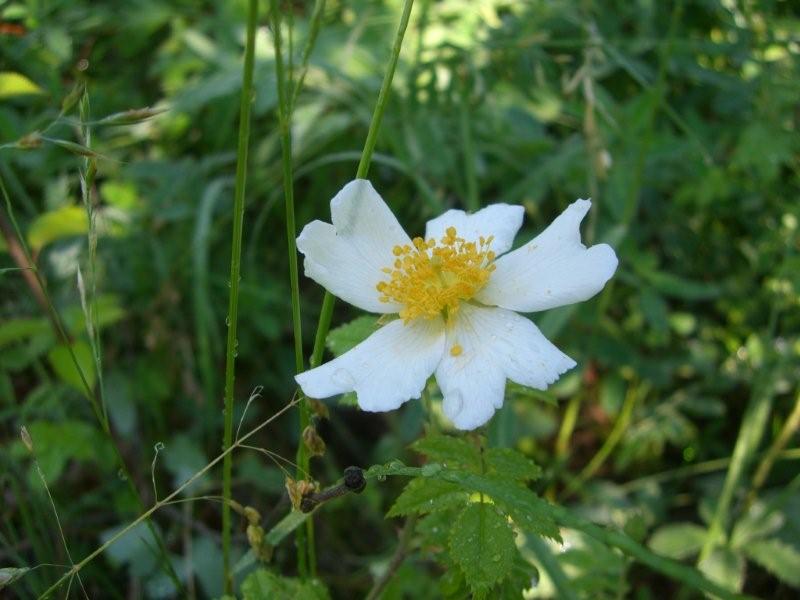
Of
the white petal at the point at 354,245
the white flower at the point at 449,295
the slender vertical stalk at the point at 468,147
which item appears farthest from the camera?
the slender vertical stalk at the point at 468,147

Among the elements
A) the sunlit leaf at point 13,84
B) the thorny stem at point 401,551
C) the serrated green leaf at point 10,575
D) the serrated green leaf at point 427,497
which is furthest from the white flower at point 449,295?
the sunlit leaf at point 13,84

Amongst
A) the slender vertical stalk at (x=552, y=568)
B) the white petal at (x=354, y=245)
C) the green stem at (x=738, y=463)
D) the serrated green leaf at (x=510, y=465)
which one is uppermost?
the white petal at (x=354, y=245)

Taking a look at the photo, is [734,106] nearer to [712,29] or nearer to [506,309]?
[712,29]

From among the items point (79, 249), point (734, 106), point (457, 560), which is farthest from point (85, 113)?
point (734, 106)

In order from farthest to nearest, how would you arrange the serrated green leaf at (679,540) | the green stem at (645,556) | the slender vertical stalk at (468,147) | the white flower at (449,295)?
1. the serrated green leaf at (679,540)
2. the slender vertical stalk at (468,147)
3. the white flower at (449,295)
4. the green stem at (645,556)

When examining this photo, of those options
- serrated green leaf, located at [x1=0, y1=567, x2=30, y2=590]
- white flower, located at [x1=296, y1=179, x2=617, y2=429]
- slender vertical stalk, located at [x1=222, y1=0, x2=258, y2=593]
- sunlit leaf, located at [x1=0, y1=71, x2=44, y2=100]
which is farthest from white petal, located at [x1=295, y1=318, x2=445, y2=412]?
sunlit leaf, located at [x1=0, y1=71, x2=44, y2=100]

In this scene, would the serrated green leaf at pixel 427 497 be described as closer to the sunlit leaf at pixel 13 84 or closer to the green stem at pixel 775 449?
the sunlit leaf at pixel 13 84

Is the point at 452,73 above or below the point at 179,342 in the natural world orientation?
above
